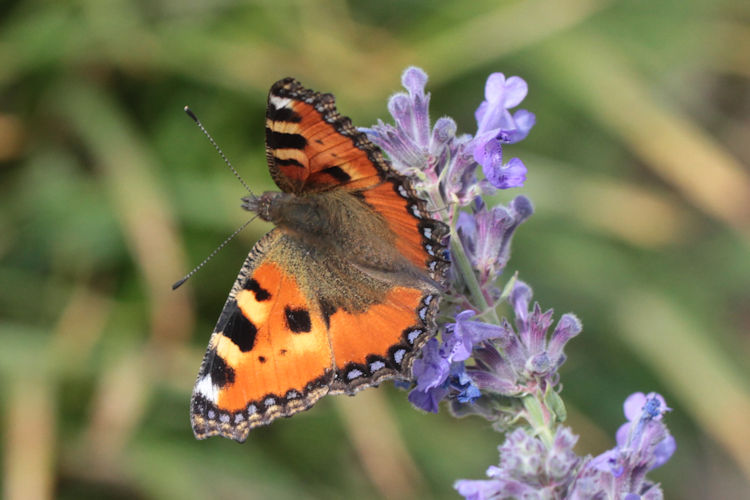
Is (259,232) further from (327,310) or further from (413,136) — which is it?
(413,136)

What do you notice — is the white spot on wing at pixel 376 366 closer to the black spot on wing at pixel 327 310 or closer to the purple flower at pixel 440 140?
the black spot on wing at pixel 327 310

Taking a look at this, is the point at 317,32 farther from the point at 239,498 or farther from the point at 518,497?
the point at 518,497

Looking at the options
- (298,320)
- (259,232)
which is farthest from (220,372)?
(259,232)

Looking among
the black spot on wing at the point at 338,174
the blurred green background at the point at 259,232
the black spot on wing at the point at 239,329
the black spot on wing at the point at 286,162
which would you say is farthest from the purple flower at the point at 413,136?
the blurred green background at the point at 259,232

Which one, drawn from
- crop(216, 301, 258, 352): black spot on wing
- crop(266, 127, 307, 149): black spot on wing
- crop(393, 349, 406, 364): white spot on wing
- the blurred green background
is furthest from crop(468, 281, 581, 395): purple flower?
the blurred green background

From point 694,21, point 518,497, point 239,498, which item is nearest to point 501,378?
point 518,497

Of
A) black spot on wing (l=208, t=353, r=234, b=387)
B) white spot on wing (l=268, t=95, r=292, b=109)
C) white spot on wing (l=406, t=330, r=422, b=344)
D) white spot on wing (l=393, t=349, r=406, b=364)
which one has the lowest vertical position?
black spot on wing (l=208, t=353, r=234, b=387)

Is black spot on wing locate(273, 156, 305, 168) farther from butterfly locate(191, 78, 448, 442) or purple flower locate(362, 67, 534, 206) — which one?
purple flower locate(362, 67, 534, 206)
